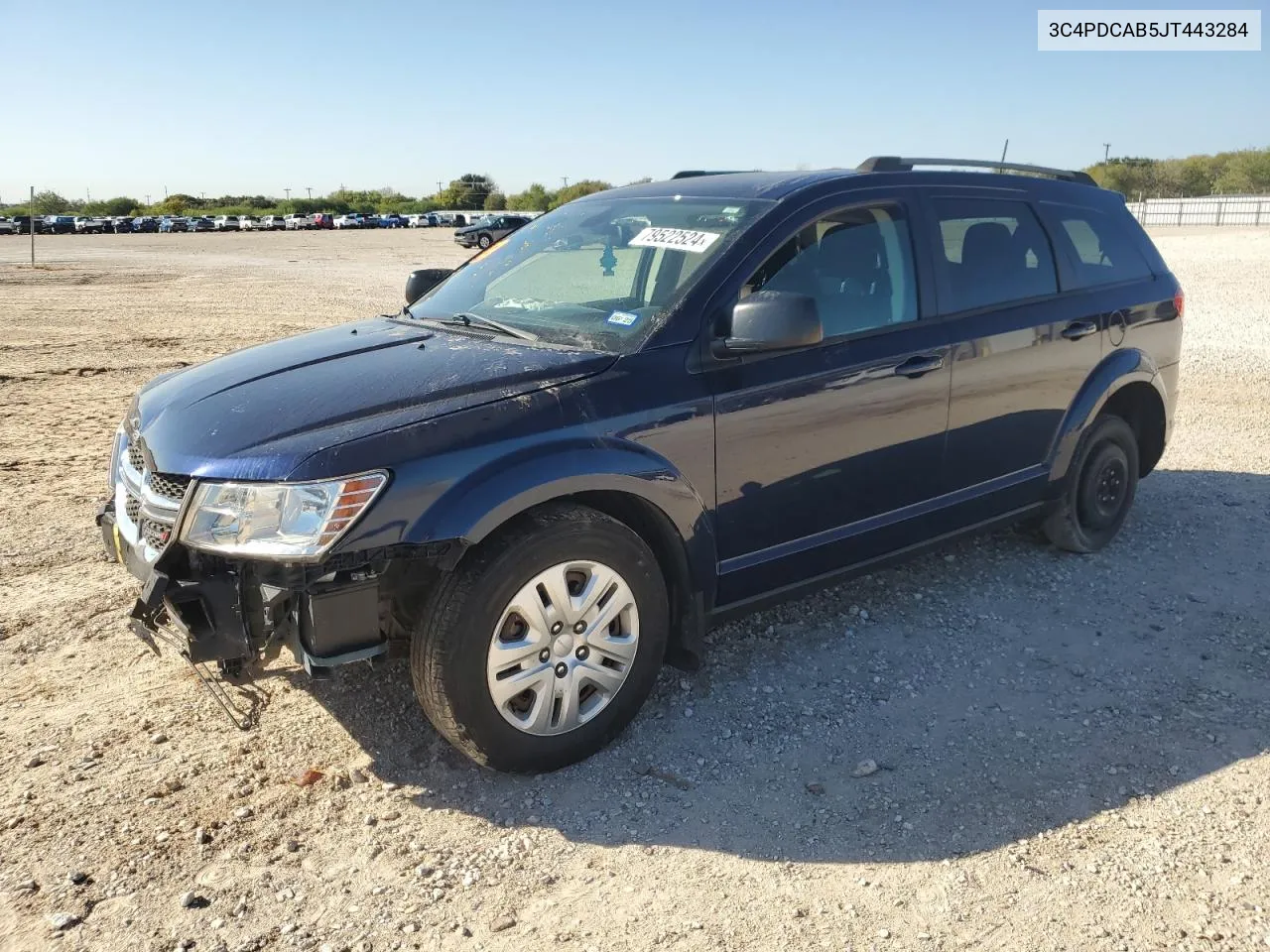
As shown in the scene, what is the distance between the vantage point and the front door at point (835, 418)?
357 cm

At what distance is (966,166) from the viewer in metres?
4.61

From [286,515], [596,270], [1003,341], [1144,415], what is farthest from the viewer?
[1144,415]

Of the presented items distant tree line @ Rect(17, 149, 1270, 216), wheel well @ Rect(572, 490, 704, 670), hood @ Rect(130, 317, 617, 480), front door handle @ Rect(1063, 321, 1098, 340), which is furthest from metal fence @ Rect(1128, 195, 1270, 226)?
hood @ Rect(130, 317, 617, 480)

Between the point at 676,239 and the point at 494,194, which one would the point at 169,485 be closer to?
the point at 676,239

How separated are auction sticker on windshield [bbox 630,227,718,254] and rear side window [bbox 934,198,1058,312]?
43.6 inches

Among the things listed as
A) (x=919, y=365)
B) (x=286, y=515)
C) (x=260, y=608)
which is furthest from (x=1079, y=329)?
(x=260, y=608)

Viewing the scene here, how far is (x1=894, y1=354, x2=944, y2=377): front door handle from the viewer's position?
3.98 meters

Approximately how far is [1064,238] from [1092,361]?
0.62m

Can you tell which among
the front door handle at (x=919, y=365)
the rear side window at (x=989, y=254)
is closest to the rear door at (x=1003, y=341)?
the rear side window at (x=989, y=254)

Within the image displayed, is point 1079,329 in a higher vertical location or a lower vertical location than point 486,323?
lower

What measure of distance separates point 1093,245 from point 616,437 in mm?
3168

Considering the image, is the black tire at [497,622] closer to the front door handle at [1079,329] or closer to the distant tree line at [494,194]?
the front door handle at [1079,329]

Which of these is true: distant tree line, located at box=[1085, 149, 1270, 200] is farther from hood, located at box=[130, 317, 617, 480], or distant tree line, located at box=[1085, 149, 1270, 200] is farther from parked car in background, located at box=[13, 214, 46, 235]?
hood, located at box=[130, 317, 617, 480]

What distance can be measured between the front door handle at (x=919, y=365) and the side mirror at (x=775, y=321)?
0.71 metres
